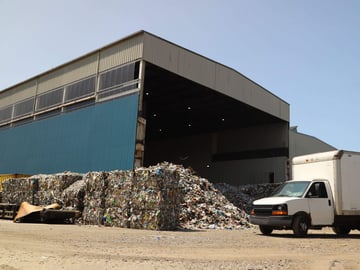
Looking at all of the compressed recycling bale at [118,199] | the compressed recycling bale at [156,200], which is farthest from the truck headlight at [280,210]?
the compressed recycling bale at [118,199]

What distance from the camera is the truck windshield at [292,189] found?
578 inches

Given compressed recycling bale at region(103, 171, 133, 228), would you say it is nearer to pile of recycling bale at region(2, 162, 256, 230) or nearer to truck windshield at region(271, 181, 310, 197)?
pile of recycling bale at region(2, 162, 256, 230)

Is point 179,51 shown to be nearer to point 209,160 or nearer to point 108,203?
point 108,203

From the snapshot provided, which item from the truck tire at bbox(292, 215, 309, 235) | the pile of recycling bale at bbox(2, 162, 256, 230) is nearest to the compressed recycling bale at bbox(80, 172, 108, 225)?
the pile of recycling bale at bbox(2, 162, 256, 230)

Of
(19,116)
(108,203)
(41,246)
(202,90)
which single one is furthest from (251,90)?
(41,246)

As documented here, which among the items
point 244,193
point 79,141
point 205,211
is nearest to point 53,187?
point 205,211

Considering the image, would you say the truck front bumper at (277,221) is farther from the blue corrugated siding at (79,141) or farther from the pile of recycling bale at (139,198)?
the blue corrugated siding at (79,141)

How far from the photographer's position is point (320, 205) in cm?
1452

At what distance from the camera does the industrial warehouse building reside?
27625 mm

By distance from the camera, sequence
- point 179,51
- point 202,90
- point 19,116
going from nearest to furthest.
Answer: point 179,51, point 202,90, point 19,116

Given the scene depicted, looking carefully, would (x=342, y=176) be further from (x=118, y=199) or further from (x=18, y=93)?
(x=18, y=93)

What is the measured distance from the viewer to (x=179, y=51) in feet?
94.9

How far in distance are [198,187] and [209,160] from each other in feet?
96.2

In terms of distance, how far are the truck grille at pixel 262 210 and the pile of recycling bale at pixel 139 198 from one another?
4.06 m
